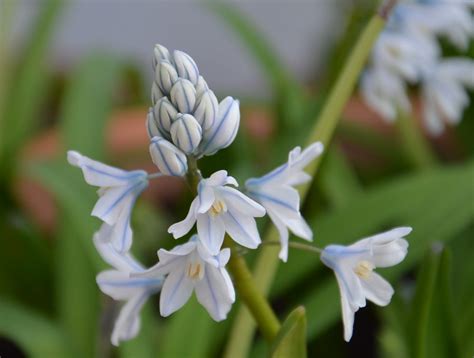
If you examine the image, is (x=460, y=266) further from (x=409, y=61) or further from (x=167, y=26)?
(x=167, y=26)

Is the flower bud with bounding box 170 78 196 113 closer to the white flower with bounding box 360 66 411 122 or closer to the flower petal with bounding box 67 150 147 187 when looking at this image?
the flower petal with bounding box 67 150 147 187

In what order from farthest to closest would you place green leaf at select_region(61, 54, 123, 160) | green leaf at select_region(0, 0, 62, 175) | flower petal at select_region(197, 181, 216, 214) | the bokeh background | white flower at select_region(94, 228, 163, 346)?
green leaf at select_region(0, 0, 62, 175), green leaf at select_region(61, 54, 123, 160), the bokeh background, white flower at select_region(94, 228, 163, 346), flower petal at select_region(197, 181, 216, 214)

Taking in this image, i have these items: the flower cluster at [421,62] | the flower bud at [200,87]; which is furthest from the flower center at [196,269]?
the flower cluster at [421,62]

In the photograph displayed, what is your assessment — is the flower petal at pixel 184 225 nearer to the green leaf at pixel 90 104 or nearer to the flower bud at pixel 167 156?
the flower bud at pixel 167 156

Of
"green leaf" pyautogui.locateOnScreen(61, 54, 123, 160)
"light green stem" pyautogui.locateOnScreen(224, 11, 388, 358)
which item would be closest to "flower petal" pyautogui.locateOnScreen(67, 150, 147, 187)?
"light green stem" pyautogui.locateOnScreen(224, 11, 388, 358)

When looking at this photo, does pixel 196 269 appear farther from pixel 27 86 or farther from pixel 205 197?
pixel 27 86

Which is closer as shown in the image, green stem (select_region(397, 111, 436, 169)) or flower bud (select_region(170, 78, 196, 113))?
flower bud (select_region(170, 78, 196, 113))

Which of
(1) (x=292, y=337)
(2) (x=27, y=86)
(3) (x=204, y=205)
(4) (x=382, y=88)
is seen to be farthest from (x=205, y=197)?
(2) (x=27, y=86)

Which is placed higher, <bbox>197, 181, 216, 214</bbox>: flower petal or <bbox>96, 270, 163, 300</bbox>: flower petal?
<bbox>197, 181, 216, 214</bbox>: flower petal
